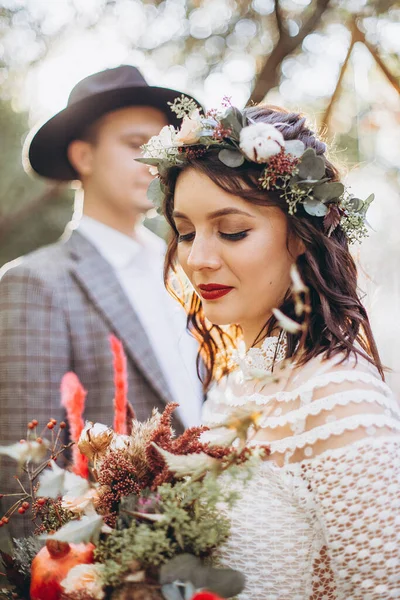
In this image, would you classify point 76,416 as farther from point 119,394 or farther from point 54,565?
point 54,565

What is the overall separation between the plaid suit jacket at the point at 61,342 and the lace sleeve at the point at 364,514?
1320mm

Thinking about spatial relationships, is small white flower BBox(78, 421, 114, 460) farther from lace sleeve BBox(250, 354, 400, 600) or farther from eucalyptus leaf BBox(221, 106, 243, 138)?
eucalyptus leaf BBox(221, 106, 243, 138)

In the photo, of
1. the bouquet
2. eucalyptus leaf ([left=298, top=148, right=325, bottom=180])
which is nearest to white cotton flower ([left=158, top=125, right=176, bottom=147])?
eucalyptus leaf ([left=298, top=148, right=325, bottom=180])

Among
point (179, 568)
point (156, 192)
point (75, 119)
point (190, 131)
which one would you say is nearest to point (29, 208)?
point (75, 119)

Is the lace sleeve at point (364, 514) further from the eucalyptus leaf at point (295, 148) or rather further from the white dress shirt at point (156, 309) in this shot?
the white dress shirt at point (156, 309)

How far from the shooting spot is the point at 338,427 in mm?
1271

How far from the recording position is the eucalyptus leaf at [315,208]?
61.4 inches

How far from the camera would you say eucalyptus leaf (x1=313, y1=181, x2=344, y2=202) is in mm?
1585

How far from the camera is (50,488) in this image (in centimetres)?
103

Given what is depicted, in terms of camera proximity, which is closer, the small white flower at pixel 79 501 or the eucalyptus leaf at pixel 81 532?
the eucalyptus leaf at pixel 81 532

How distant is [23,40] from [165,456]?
11.4ft

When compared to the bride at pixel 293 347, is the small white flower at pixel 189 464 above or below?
below

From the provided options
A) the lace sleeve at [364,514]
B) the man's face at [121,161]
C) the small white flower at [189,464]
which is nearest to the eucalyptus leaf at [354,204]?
the lace sleeve at [364,514]

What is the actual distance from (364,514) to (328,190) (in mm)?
792
